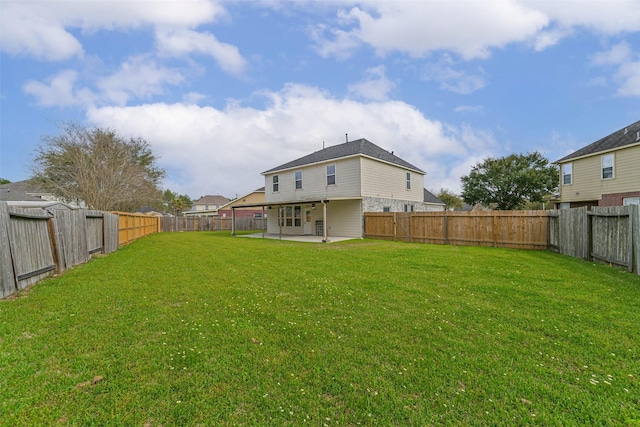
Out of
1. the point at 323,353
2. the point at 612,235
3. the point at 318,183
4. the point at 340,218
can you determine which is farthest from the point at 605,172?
the point at 323,353

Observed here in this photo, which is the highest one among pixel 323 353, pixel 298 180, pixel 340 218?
pixel 298 180

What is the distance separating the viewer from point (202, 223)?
31766mm

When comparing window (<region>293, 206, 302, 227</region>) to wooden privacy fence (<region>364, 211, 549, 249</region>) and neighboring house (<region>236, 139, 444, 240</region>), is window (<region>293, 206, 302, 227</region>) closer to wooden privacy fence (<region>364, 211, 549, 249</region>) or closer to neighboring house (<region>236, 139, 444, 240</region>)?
neighboring house (<region>236, 139, 444, 240</region>)

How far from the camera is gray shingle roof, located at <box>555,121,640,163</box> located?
1609cm

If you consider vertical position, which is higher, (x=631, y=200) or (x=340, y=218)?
(x=631, y=200)

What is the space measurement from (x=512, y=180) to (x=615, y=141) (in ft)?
40.7

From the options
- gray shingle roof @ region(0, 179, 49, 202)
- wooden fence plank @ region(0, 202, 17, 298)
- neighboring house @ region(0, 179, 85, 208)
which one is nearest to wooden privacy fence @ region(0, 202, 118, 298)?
wooden fence plank @ region(0, 202, 17, 298)

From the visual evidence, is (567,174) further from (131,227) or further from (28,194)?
(28,194)

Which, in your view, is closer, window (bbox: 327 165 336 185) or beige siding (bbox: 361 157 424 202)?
beige siding (bbox: 361 157 424 202)

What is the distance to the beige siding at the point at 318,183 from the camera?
1820cm

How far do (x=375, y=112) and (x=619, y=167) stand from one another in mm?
14253

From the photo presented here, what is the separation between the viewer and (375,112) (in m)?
20.8

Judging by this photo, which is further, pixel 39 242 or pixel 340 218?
pixel 340 218

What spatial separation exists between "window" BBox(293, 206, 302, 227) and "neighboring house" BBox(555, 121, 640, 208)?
18227mm
